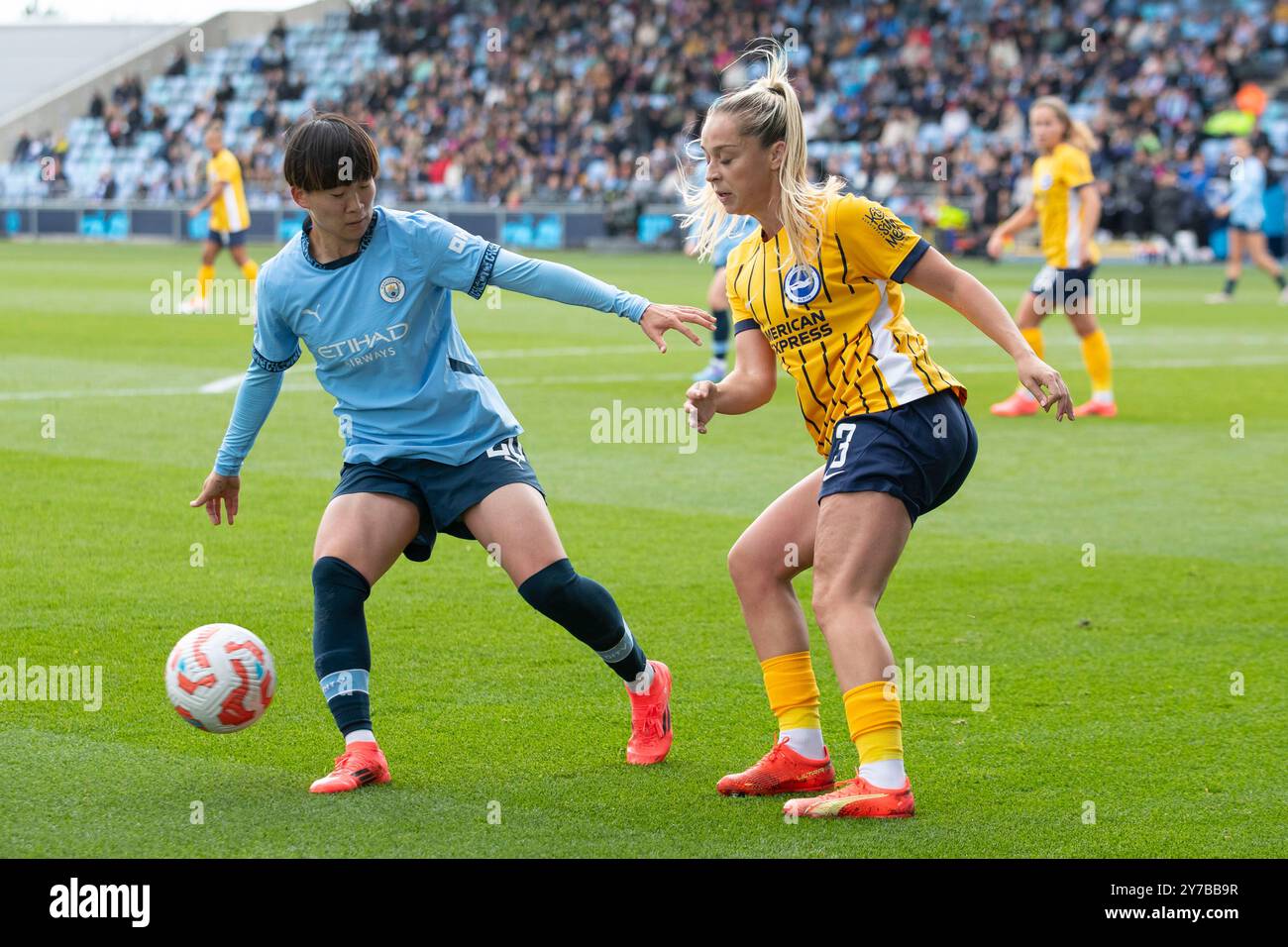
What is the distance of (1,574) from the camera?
24.7 feet

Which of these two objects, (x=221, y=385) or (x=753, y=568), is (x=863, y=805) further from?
(x=221, y=385)

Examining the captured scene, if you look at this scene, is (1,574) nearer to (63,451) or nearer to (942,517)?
(63,451)

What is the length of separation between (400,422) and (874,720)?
5.28 feet

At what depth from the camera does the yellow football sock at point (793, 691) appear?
16.5 ft

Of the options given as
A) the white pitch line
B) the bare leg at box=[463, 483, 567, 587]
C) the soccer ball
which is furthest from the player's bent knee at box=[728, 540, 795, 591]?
the white pitch line

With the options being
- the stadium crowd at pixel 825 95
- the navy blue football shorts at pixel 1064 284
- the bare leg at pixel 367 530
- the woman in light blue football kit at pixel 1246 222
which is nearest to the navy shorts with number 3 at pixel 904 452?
the bare leg at pixel 367 530

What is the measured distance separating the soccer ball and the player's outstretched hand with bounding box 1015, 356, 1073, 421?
2.29 metres

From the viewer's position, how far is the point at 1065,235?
13719 millimetres

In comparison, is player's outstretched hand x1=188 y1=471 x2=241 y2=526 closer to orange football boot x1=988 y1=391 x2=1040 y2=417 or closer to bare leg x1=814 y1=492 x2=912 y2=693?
bare leg x1=814 y1=492 x2=912 y2=693

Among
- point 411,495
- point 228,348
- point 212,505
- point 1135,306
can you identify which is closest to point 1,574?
point 212,505

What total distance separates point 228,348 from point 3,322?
3.71 metres

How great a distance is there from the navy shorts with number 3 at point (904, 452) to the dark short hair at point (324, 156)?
4.93ft

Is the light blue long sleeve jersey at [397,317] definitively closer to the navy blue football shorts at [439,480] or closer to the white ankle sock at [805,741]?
the navy blue football shorts at [439,480]

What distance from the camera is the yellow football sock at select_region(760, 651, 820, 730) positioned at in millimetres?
5016
